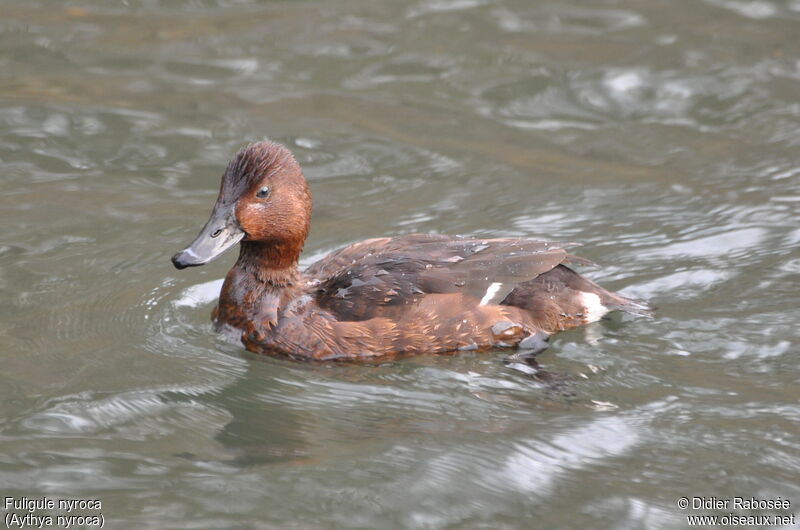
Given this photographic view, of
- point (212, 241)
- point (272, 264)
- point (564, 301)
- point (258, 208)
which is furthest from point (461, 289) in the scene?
point (212, 241)

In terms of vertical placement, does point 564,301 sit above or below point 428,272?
below

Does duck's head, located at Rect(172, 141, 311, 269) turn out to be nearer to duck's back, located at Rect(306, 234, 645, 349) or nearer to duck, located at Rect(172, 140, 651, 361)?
duck, located at Rect(172, 140, 651, 361)

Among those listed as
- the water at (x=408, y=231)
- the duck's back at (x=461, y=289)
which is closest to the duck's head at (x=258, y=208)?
Answer: the duck's back at (x=461, y=289)

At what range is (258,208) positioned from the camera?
5.98 meters

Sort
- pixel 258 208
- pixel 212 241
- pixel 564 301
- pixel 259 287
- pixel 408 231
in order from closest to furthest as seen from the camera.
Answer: pixel 212 241, pixel 258 208, pixel 259 287, pixel 564 301, pixel 408 231

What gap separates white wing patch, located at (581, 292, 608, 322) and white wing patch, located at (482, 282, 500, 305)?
0.54 meters

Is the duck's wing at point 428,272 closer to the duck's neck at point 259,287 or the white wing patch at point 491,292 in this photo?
the white wing patch at point 491,292

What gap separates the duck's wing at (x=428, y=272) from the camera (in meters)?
5.97

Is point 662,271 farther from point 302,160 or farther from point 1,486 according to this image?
point 1,486

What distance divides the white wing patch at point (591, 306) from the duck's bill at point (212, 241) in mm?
1908

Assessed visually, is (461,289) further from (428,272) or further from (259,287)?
(259,287)

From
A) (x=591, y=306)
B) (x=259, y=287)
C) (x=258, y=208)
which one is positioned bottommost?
(x=591, y=306)

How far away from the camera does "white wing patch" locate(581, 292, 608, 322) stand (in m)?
6.29

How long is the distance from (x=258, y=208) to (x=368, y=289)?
0.72 m
